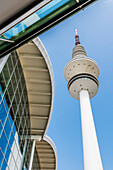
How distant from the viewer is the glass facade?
1327 centimetres

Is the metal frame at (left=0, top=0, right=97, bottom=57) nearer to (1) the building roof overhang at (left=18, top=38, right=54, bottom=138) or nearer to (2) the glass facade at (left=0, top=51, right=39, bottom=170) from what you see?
(2) the glass facade at (left=0, top=51, right=39, bottom=170)

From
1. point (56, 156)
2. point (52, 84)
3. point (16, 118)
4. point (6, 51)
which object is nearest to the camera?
point (6, 51)

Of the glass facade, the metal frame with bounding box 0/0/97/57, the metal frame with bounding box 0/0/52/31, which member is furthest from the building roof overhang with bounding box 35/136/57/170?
the metal frame with bounding box 0/0/52/31

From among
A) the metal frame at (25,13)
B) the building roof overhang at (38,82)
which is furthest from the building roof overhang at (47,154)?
the metal frame at (25,13)

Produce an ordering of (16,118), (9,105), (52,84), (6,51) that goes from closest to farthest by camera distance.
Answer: (6,51) < (9,105) < (16,118) < (52,84)

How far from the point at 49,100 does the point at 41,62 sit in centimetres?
526

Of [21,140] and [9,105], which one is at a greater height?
[9,105]

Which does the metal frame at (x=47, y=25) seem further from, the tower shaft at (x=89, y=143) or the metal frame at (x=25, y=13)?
the tower shaft at (x=89, y=143)

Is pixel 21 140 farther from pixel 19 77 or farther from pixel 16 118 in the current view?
pixel 19 77

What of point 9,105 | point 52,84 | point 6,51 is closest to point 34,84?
point 52,84

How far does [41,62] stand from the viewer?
18953mm

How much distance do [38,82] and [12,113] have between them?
5723mm

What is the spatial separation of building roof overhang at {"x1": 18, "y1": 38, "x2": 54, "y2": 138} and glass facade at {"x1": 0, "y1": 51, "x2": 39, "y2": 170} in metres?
0.82

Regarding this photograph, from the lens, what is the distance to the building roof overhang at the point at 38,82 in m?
18.2
